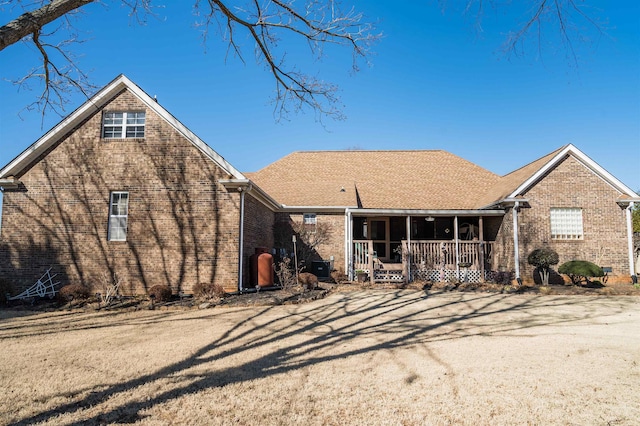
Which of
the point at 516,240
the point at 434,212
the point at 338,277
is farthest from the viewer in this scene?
the point at 434,212

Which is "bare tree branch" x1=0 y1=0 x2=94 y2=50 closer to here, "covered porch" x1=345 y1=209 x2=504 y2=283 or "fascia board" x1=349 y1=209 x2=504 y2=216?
"covered porch" x1=345 y1=209 x2=504 y2=283

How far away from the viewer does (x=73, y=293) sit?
11539 millimetres

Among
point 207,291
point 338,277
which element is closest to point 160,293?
point 207,291

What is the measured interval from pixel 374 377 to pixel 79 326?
23.4 ft

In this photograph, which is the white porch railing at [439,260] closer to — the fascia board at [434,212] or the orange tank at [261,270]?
the fascia board at [434,212]

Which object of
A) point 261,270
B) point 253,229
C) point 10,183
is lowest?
point 261,270

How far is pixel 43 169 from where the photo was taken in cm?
1339

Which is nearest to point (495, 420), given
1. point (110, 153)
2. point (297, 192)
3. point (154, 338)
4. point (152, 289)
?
point (154, 338)

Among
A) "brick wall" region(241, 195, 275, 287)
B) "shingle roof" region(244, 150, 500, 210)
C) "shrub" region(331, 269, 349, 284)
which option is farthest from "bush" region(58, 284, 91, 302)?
"shingle roof" region(244, 150, 500, 210)

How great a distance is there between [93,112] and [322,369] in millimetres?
12744

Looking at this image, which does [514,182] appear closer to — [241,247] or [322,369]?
[241,247]

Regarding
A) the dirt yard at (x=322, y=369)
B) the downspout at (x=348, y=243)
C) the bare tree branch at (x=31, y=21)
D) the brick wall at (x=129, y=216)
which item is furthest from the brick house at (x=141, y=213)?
the bare tree branch at (x=31, y=21)

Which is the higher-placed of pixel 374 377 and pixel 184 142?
pixel 184 142

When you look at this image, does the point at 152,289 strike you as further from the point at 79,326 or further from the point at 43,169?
the point at 43,169
